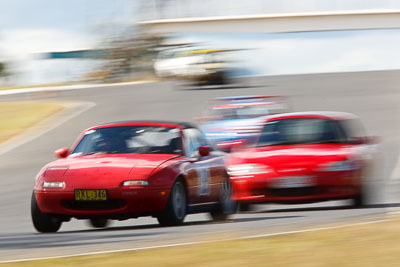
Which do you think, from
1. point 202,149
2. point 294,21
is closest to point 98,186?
point 202,149

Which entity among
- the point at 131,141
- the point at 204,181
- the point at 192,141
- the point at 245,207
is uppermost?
the point at 131,141

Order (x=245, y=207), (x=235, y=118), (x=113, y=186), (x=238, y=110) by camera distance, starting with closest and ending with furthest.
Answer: (x=113, y=186) → (x=245, y=207) → (x=235, y=118) → (x=238, y=110)

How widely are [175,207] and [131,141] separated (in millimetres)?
1222

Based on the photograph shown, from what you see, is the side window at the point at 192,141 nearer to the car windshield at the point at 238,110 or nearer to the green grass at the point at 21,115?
the car windshield at the point at 238,110

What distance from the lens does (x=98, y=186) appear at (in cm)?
984

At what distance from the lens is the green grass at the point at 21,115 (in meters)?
27.0

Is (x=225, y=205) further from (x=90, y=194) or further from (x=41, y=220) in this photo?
(x=41, y=220)

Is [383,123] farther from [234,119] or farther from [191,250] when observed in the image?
[191,250]

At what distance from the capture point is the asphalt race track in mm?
8836

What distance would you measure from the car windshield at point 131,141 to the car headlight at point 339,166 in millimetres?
1859

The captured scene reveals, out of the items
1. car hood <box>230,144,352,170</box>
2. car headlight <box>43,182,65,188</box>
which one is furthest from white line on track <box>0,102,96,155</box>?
car headlight <box>43,182,65,188</box>

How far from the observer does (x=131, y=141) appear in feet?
35.9

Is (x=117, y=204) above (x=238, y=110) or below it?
above

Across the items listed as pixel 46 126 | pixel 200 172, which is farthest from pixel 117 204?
pixel 46 126
